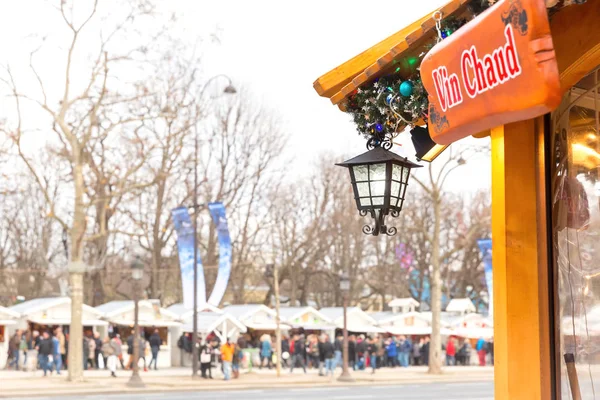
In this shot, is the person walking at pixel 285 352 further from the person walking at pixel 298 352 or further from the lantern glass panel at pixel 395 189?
the lantern glass panel at pixel 395 189

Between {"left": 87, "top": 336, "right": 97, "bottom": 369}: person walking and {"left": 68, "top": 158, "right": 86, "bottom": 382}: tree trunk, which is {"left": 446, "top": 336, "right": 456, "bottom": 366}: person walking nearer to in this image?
{"left": 87, "top": 336, "right": 97, "bottom": 369}: person walking

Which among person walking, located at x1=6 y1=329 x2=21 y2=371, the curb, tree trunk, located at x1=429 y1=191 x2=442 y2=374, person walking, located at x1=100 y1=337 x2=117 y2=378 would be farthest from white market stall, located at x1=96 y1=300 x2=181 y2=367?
tree trunk, located at x1=429 y1=191 x2=442 y2=374

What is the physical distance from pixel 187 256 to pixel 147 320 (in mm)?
8361

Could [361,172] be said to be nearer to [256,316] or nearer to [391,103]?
[391,103]

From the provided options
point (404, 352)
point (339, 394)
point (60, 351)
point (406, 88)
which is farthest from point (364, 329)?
point (406, 88)

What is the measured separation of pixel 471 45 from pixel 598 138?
1.64 metres

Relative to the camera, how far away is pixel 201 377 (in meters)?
33.3

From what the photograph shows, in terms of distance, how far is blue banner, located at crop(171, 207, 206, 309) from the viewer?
32.9 metres

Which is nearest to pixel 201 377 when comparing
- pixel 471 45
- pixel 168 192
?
pixel 168 192

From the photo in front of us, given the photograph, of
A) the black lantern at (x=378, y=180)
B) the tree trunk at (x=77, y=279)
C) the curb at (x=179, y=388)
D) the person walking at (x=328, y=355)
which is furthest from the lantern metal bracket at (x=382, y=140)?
the person walking at (x=328, y=355)

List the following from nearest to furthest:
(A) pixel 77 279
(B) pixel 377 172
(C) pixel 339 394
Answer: (B) pixel 377 172, (C) pixel 339 394, (A) pixel 77 279

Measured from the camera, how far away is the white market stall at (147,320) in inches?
1582

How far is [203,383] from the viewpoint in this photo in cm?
→ 3091

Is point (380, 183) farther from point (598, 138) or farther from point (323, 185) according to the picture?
point (323, 185)
